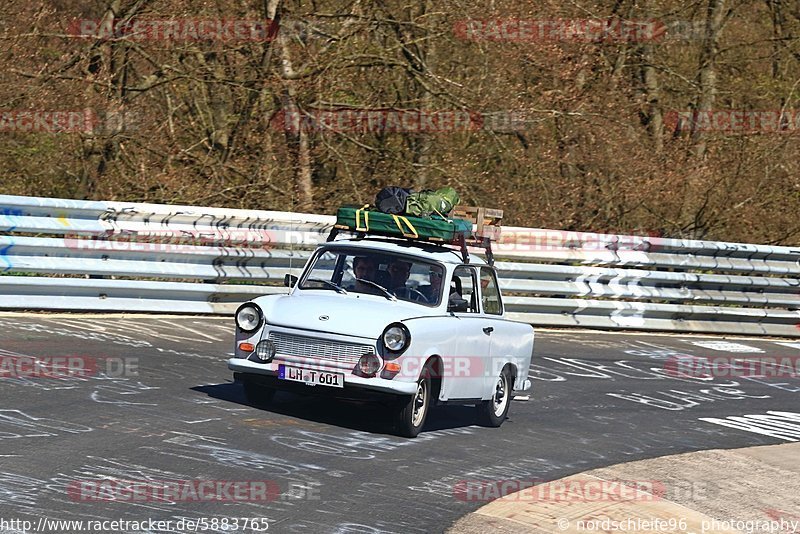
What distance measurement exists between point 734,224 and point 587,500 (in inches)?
650

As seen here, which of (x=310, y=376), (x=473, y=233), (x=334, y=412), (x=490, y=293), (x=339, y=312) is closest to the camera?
(x=310, y=376)

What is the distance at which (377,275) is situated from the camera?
34.5 ft

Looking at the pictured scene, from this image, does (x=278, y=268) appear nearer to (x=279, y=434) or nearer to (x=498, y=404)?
(x=498, y=404)

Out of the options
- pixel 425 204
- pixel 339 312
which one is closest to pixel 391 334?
pixel 339 312

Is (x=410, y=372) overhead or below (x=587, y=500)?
overhead

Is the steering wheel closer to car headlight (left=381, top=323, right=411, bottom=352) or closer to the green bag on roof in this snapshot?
the green bag on roof

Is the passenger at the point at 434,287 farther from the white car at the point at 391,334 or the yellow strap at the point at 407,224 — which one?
the yellow strap at the point at 407,224

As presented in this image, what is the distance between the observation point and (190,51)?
1914 cm

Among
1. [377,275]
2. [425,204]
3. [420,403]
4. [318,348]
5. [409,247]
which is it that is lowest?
[420,403]

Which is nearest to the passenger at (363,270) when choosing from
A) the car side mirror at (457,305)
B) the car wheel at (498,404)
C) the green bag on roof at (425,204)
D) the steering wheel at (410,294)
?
the steering wheel at (410,294)

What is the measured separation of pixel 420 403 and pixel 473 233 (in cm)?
214

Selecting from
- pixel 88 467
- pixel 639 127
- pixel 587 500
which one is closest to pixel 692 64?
pixel 639 127

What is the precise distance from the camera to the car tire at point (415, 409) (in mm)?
9477

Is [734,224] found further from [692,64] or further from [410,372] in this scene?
[410,372]
